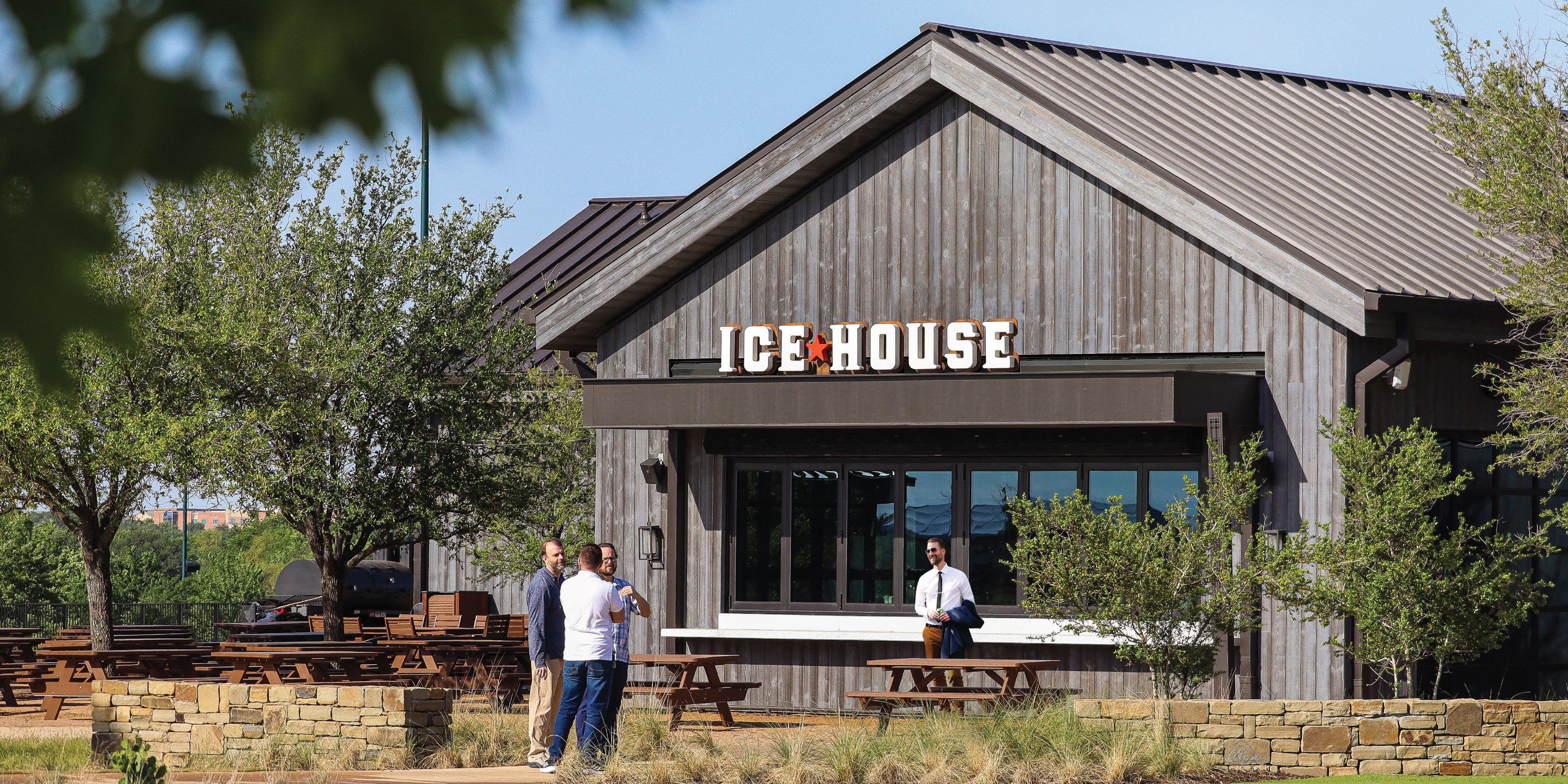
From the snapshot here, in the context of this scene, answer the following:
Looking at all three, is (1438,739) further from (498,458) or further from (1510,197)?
(498,458)

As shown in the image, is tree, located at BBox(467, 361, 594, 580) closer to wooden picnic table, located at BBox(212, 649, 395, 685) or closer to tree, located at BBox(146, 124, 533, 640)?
tree, located at BBox(146, 124, 533, 640)

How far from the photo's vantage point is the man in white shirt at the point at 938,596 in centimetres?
1498

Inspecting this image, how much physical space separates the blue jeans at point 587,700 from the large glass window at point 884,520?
211 inches

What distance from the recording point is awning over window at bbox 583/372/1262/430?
1495 cm

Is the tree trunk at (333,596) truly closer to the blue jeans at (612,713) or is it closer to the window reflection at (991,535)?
the window reflection at (991,535)

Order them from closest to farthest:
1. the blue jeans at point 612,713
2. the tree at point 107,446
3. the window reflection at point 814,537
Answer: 1. the blue jeans at point 612,713
2. the window reflection at point 814,537
3. the tree at point 107,446

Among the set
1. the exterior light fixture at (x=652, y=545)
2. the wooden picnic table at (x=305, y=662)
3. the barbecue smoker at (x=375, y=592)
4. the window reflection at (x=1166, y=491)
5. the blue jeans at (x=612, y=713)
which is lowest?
the barbecue smoker at (x=375, y=592)

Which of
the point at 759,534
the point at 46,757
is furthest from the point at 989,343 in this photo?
the point at 46,757

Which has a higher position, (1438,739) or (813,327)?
Answer: (813,327)

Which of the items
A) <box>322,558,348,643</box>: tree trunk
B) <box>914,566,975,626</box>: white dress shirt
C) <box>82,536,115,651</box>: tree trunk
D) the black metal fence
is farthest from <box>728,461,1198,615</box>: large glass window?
the black metal fence

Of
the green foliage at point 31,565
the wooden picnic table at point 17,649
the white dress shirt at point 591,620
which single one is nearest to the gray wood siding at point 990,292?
the white dress shirt at point 591,620

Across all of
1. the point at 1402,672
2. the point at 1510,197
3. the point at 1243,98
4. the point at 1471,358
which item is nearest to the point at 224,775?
the point at 1402,672

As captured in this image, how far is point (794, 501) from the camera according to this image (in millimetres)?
17172

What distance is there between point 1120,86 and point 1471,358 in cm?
452
